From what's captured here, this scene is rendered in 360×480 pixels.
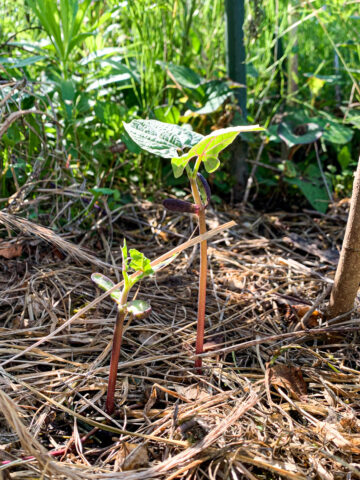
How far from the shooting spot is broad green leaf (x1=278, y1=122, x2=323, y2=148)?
1.82 metres

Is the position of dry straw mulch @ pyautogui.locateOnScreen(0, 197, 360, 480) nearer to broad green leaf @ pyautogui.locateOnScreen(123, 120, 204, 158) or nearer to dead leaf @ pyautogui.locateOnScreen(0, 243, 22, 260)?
dead leaf @ pyautogui.locateOnScreen(0, 243, 22, 260)

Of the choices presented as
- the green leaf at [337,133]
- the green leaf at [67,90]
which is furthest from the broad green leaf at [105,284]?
the green leaf at [337,133]

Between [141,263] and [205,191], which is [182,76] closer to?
[205,191]

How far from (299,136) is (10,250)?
1228mm

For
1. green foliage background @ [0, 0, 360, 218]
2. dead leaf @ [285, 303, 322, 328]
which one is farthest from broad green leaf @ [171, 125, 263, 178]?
green foliage background @ [0, 0, 360, 218]

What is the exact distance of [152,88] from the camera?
185cm

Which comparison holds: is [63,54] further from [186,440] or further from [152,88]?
[186,440]

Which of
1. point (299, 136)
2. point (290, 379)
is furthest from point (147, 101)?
point (290, 379)

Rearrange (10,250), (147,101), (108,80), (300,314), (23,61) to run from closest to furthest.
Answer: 1. (300,314)
2. (10,250)
3. (23,61)
4. (108,80)
5. (147,101)

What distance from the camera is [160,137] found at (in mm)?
877

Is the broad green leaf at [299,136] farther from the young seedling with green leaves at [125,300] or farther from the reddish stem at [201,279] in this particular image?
the young seedling with green leaves at [125,300]

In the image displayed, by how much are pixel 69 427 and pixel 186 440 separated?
24cm

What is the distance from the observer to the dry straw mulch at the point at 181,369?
31.4 inches

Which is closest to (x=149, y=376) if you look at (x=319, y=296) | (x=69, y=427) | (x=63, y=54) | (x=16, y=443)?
(x=69, y=427)
